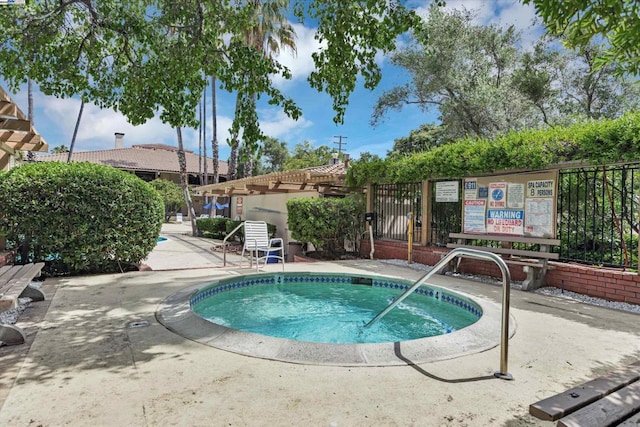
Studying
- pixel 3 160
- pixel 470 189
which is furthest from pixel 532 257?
pixel 3 160

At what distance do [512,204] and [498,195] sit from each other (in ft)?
1.16

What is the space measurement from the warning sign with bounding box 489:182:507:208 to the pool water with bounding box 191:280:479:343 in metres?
2.71

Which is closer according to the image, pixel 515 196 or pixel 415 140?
pixel 515 196

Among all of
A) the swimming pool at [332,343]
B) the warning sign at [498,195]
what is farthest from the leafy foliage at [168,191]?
the warning sign at [498,195]

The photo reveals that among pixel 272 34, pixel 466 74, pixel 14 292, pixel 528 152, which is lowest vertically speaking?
pixel 14 292

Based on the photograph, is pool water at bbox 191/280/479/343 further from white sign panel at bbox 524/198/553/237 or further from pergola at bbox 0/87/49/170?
pergola at bbox 0/87/49/170

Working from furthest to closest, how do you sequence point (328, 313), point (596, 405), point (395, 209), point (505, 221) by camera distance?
point (395, 209), point (505, 221), point (328, 313), point (596, 405)

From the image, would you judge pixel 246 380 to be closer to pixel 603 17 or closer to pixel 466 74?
pixel 603 17

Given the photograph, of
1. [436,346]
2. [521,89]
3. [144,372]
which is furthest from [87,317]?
[521,89]

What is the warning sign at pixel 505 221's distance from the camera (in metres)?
7.36

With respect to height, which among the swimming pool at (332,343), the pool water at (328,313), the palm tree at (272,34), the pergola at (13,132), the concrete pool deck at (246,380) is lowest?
the pool water at (328,313)

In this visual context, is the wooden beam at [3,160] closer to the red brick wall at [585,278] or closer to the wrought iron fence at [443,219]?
the wrought iron fence at [443,219]

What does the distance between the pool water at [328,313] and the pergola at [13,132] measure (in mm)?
4601

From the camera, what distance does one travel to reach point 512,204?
7.49 metres
